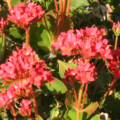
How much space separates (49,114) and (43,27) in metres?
0.43

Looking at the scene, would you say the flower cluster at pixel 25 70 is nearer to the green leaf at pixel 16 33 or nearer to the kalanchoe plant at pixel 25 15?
the kalanchoe plant at pixel 25 15

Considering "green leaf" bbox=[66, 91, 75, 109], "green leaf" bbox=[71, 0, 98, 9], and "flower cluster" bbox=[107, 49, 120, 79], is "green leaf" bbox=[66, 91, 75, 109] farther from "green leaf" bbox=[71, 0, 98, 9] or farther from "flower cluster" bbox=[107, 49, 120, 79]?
"green leaf" bbox=[71, 0, 98, 9]

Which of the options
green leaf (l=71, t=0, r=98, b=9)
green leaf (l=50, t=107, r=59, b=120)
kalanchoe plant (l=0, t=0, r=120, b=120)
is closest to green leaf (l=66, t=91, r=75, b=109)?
kalanchoe plant (l=0, t=0, r=120, b=120)

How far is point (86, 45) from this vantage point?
609 millimetres

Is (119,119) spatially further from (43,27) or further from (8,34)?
(8,34)

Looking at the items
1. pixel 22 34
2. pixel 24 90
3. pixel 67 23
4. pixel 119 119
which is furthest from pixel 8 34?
pixel 119 119

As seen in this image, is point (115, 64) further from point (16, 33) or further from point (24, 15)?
point (16, 33)

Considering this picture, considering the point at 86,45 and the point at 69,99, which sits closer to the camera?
the point at 86,45

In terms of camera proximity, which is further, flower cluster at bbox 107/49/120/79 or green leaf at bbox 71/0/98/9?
green leaf at bbox 71/0/98/9

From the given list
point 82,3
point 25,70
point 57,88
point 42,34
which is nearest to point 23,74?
point 25,70

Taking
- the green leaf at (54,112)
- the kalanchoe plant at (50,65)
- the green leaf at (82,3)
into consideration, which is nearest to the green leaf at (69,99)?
the kalanchoe plant at (50,65)

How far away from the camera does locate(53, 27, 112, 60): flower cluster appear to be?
606 mm

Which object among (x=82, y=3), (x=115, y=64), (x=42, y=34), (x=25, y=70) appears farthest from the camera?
(x=82, y=3)

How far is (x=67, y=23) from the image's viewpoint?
894mm
